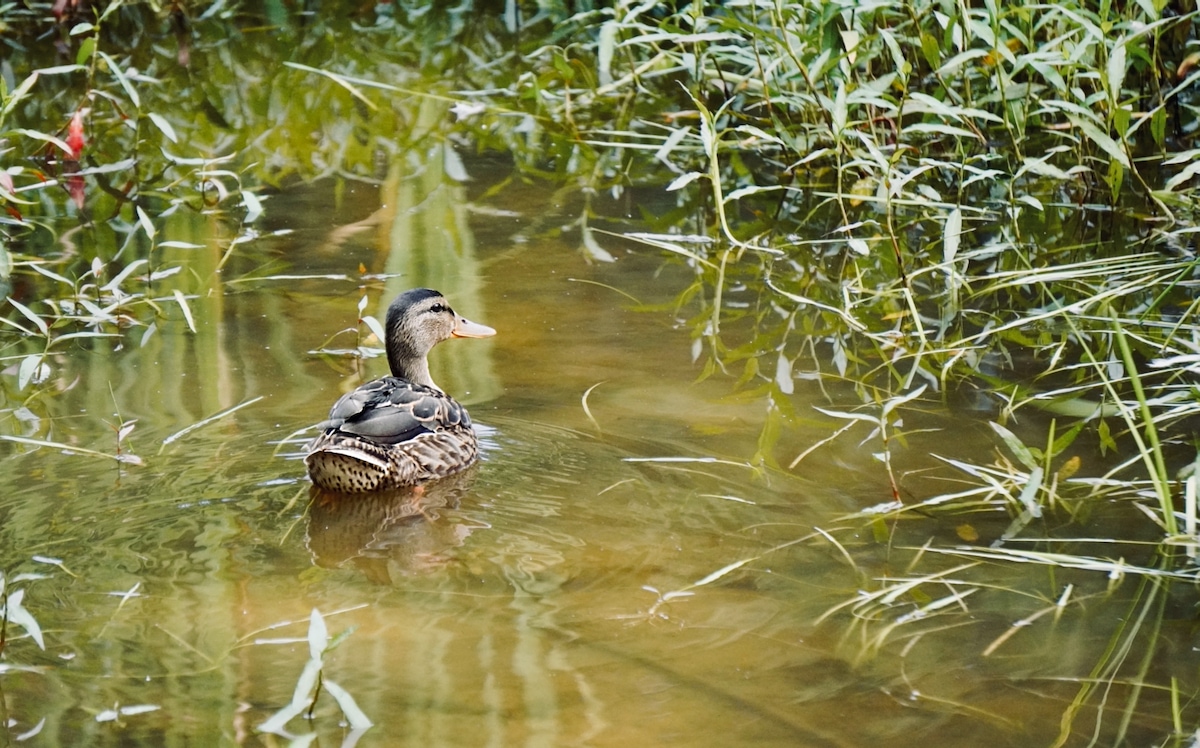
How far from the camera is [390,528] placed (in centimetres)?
454

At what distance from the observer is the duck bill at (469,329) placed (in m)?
5.60

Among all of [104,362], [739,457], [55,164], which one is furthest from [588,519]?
[55,164]

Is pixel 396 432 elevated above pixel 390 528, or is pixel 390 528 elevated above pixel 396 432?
pixel 396 432

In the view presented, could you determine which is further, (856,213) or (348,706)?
(856,213)

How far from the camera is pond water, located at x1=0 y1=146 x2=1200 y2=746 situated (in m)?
3.39

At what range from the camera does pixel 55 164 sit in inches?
318

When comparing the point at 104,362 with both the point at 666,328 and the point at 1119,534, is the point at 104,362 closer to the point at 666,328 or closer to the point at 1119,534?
the point at 666,328

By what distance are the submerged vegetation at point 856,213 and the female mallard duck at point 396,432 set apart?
102 centimetres

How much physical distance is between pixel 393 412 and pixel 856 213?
125 inches

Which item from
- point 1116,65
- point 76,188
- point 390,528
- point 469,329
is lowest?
point 390,528

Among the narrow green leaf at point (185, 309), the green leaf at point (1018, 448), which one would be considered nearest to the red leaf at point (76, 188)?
the narrow green leaf at point (185, 309)

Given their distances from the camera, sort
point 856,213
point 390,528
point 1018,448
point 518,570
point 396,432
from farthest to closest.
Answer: point 856,213, point 396,432, point 390,528, point 1018,448, point 518,570

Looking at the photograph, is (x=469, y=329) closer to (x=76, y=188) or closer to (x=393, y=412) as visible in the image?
(x=393, y=412)

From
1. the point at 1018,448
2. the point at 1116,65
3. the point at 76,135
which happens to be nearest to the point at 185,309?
the point at 76,135
